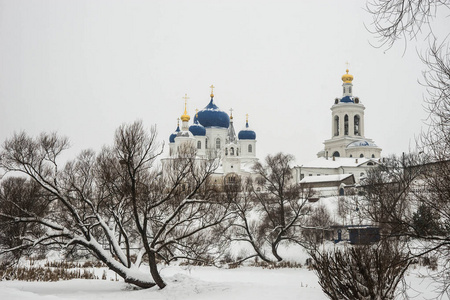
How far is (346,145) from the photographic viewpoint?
84.3 meters

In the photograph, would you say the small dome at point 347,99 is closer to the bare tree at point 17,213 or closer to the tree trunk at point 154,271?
the bare tree at point 17,213

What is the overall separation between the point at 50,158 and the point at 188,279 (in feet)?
22.2

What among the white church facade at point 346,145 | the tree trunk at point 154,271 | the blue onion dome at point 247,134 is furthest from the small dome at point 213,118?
the tree trunk at point 154,271

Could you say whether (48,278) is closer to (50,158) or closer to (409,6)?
(50,158)

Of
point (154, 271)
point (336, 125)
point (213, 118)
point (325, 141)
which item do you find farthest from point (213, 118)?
point (154, 271)

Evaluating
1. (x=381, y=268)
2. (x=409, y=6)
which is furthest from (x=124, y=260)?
(x=409, y=6)

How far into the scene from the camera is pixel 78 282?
17.8m

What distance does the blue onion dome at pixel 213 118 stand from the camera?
88000 millimetres

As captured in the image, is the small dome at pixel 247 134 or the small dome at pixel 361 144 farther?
the small dome at pixel 247 134

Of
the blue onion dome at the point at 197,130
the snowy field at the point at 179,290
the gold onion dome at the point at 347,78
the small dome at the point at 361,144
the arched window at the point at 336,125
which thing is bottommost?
the snowy field at the point at 179,290

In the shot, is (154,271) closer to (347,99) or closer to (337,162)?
(337,162)

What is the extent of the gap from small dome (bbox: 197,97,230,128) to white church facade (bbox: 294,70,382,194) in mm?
18733

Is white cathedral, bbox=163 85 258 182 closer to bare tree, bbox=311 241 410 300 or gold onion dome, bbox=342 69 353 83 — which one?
gold onion dome, bbox=342 69 353 83

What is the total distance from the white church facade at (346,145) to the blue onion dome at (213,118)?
61.5 ft
